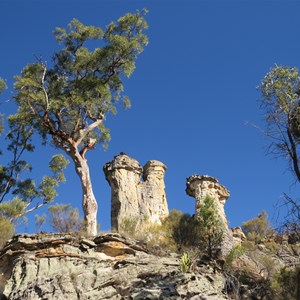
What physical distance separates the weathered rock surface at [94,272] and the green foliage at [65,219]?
310 cm

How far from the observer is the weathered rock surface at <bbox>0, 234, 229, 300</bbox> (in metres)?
14.0

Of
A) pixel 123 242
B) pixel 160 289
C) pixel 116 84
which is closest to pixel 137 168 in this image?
pixel 116 84

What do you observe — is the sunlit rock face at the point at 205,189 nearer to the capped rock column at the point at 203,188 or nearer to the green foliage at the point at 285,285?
the capped rock column at the point at 203,188

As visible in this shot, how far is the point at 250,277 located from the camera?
55.8 ft

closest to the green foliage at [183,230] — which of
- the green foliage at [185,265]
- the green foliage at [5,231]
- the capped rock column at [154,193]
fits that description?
the capped rock column at [154,193]

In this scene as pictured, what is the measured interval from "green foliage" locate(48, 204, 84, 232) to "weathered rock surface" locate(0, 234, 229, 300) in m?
3.10

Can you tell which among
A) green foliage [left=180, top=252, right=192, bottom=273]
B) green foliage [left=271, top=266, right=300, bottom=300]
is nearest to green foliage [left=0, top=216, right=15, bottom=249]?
green foliage [left=180, top=252, right=192, bottom=273]

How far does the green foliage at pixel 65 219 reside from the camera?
20425 mm

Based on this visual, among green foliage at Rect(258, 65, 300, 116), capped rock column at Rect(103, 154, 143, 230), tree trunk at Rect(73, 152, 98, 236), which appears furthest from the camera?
capped rock column at Rect(103, 154, 143, 230)

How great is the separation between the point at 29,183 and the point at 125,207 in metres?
5.44

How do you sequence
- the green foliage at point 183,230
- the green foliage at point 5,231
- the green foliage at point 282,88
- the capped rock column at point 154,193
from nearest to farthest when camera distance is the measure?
the green foliage at point 282,88
the green foliage at point 5,231
the green foliage at point 183,230
the capped rock column at point 154,193

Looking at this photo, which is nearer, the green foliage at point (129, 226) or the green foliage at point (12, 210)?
the green foliage at point (129, 226)

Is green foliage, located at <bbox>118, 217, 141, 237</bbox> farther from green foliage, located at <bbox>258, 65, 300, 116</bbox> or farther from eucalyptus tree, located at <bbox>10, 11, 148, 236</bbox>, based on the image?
green foliage, located at <bbox>258, 65, 300, 116</bbox>

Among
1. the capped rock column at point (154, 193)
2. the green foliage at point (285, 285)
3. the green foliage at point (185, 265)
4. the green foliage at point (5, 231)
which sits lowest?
the green foliage at point (285, 285)
